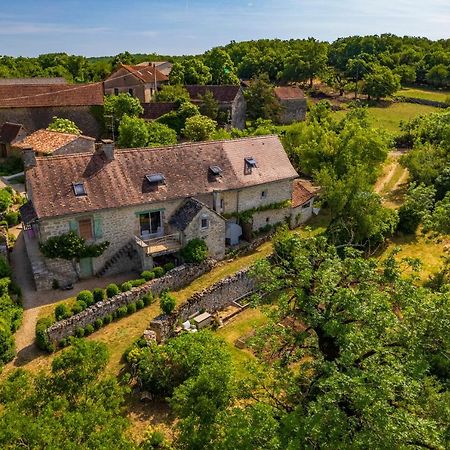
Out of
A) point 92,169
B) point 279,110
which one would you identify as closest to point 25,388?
point 92,169

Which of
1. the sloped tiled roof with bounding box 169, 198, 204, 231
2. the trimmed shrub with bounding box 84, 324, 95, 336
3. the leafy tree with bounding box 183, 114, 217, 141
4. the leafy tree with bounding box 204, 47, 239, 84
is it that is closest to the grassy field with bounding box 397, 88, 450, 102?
the leafy tree with bounding box 204, 47, 239, 84

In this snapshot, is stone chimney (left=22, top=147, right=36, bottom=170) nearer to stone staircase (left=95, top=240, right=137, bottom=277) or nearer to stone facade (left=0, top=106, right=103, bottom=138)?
stone staircase (left=95, top=240, right=137, bottom=277)

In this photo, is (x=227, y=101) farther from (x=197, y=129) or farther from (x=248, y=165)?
(x=248, y=165)

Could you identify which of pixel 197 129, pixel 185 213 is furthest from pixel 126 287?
pixel 197 129

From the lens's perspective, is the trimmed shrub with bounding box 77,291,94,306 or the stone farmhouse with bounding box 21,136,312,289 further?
the stone farmhouse with bounding box 21,136,312,289

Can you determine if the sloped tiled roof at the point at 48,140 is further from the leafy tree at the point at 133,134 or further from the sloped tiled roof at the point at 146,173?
the sloped tiled roof at the point at 146,173

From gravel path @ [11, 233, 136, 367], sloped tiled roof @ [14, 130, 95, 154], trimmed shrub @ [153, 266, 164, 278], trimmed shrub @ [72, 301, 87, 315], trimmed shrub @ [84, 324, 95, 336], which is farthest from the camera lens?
sloped tiled roof @ [14, 130, 95, 154]

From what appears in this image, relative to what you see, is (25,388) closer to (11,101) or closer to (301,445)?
(301,445)
